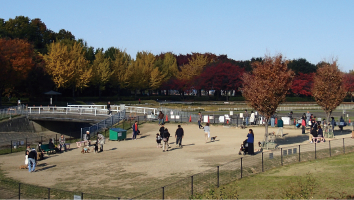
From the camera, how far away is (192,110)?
203 ft

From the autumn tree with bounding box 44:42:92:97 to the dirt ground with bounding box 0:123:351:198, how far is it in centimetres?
4197

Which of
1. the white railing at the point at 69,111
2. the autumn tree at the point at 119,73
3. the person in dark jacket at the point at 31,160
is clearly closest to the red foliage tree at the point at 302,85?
the autumn tree at the point at 119,73

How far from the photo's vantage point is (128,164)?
1955 centimetres

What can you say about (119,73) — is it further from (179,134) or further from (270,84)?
(270,84)

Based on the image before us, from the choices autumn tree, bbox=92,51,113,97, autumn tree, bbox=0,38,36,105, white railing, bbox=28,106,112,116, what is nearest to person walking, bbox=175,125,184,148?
white railing, bbox=28,106,112,116

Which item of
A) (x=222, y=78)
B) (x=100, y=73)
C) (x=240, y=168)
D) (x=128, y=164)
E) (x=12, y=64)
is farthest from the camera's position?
(x=222, y=78)

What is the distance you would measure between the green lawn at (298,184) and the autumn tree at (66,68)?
56245mm

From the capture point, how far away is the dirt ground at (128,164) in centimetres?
1559

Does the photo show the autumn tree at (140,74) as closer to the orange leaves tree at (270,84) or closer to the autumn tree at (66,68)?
the autumn tree at (66,68)

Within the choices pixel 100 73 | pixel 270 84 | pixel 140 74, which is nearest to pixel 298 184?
pixel 270 84

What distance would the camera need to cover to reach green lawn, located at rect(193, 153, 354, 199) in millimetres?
13172

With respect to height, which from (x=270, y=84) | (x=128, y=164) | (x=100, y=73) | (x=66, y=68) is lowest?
(x=128, y=164)

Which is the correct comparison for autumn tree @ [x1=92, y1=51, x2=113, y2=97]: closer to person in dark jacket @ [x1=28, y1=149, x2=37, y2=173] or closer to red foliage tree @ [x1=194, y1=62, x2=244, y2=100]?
red foliage tree @ [x1=194, y1=62, x2=244, y2=100]

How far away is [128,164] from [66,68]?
51367 mm
